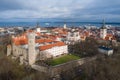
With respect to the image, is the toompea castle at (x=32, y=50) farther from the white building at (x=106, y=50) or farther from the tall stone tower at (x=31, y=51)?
the white building at (x=106, y=50)

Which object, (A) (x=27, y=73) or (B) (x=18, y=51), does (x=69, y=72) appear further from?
(B) (x=18, y=51)

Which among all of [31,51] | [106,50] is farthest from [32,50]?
[106,50]

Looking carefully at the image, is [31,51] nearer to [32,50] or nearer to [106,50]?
[32,50]

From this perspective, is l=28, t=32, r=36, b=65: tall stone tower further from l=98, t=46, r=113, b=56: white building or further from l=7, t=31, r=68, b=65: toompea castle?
l=98, t=46, r=113, b=56: white building

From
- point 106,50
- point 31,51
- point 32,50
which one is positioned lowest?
point 106,50

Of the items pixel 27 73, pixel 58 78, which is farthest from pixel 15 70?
pixel 58 78

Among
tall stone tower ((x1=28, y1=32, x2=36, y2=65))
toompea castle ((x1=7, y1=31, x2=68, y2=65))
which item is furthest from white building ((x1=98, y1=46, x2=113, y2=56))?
tall stone tower ((x1=28, y1=32, x2=36, y2=65))

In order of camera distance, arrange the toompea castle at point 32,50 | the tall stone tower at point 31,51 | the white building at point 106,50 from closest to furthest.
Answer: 1. the tall stone tower at point 31,51
2. the toompea castle at point 32,50
3. the white building at point 106,50

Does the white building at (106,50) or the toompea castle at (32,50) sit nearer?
the toompea castle at (32,50)

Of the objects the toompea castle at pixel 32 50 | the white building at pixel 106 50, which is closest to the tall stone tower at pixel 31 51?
the toompea castle at pixel 32 50

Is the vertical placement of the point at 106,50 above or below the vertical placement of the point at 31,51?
below

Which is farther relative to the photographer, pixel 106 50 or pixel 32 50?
pixel 106 50
